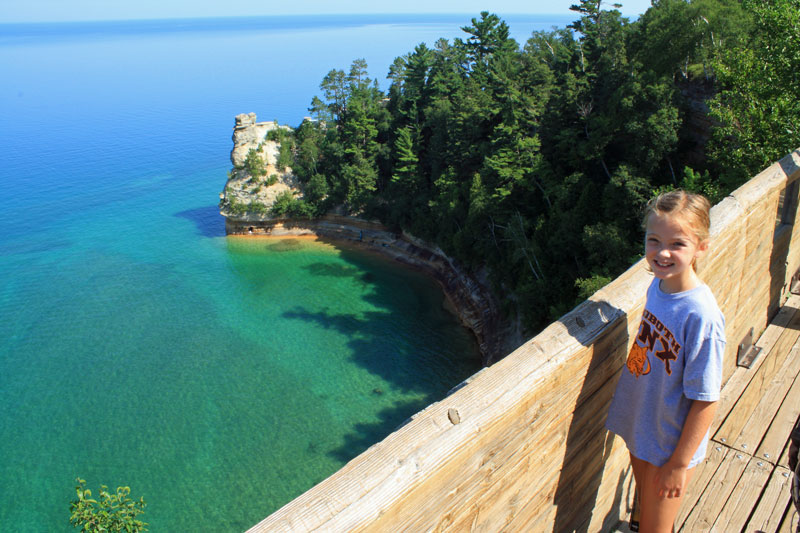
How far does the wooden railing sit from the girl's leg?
409 millimetres

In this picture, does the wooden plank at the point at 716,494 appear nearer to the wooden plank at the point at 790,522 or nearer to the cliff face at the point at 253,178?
the wooden plank at the point at 790,522

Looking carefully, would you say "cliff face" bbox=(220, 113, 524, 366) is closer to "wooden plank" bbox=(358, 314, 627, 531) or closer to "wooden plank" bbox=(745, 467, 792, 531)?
"wooden plank" bbox=(745, 467, 792, 531)

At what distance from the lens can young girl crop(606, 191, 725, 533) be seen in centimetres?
264

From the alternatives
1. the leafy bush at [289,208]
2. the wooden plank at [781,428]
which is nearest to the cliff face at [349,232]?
the leafy bush at [289,208]

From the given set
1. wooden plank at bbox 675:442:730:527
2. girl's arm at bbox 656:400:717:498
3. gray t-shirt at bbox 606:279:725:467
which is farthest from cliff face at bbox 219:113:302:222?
girl's arm at bbox 656:400:717:498

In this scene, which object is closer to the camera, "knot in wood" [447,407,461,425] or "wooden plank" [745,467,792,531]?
"knot in wood" [447,407,461,425]

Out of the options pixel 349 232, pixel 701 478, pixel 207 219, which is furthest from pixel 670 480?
pixel 207 219

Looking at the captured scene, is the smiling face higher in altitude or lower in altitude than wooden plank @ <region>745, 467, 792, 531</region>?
higher

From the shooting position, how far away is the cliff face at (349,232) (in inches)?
1147

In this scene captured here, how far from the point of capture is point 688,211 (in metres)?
2.66

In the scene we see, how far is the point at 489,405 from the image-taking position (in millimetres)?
2498

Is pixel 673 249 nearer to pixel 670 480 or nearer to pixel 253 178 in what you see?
pixel 670 480

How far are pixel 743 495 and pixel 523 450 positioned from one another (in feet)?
7.36

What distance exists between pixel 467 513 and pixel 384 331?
26093mm
